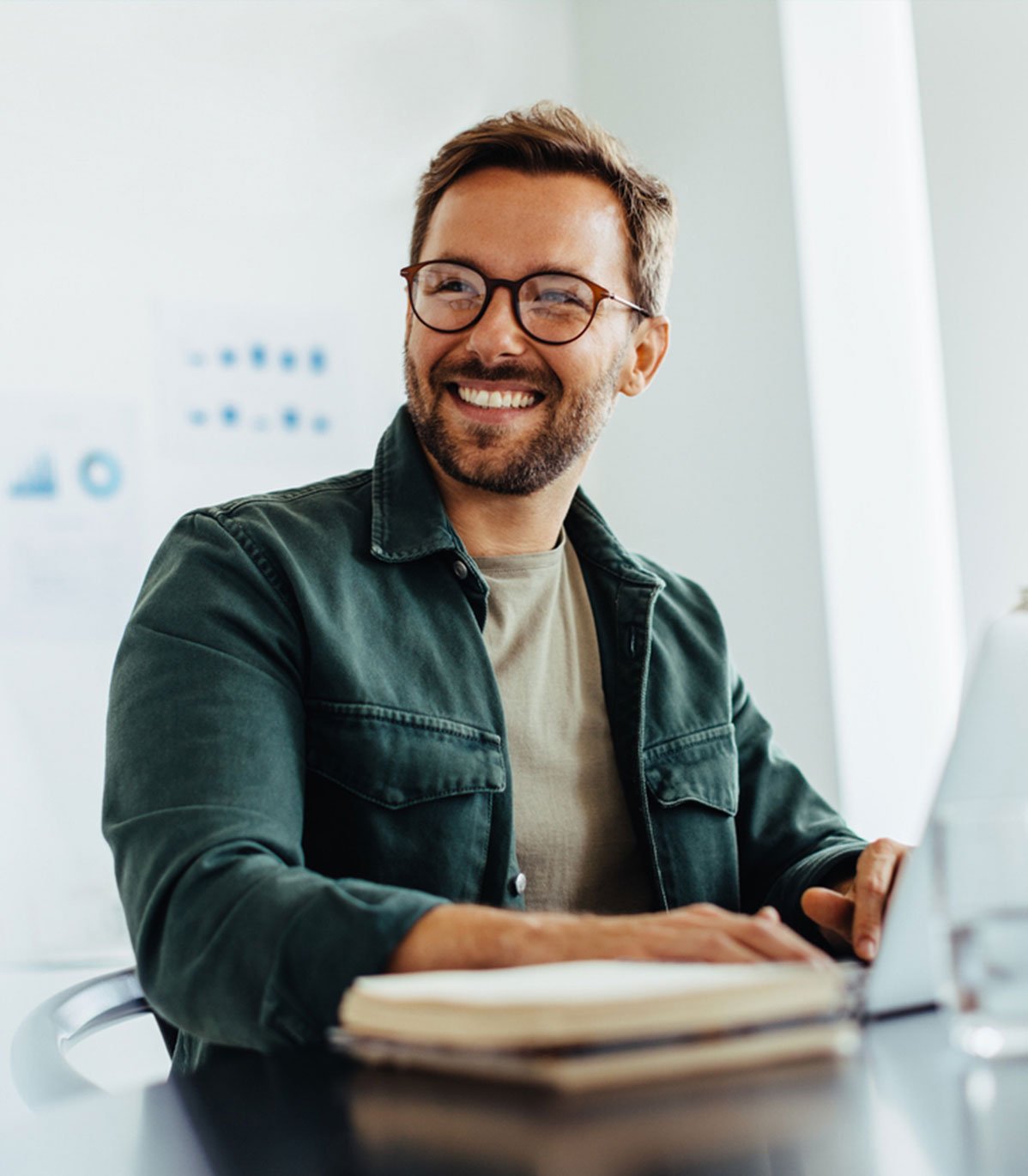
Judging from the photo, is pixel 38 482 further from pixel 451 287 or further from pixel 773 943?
pixel 773 943

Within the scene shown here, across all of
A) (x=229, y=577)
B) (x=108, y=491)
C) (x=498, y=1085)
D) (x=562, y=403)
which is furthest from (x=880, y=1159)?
(x=108, y=491)

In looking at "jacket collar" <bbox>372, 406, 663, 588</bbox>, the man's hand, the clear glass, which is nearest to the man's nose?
"jacket collar" <bbox>372, 406, 663, 588</bbox>

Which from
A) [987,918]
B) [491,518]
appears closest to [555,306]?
[491,518]

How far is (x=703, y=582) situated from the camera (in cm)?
296

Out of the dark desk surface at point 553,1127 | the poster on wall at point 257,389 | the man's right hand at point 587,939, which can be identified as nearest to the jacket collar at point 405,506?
the man's right hand at point 587,939

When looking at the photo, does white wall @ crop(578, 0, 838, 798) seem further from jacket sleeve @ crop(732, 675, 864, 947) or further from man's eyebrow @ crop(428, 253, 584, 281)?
man's eyebrow @ crop(428, 253, 584, 281)

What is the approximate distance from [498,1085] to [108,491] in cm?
234

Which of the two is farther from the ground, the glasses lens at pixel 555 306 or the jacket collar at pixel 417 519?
the glasses lens at pixel 555 306

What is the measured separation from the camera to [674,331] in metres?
3.05

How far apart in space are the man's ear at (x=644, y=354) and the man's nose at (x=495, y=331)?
0.28m

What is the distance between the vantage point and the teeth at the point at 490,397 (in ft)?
5.13

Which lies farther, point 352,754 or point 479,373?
point 479,373

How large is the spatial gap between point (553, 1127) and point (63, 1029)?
55cm

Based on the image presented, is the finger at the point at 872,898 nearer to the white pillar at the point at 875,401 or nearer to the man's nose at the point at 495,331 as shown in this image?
the man's nose at the point at 495,331
